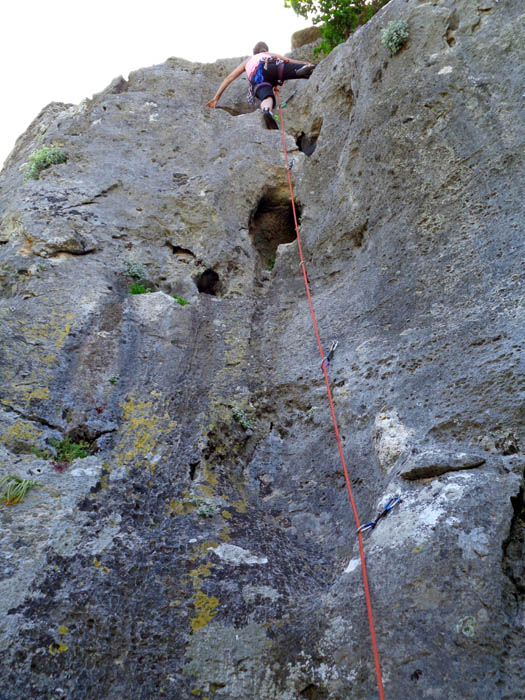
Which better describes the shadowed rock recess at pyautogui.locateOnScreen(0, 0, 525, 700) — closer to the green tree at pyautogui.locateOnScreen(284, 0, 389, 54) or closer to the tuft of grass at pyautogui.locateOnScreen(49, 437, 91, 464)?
the tuft of grass at pyautogui.locateOnScreen(49, 437, 91, 464)

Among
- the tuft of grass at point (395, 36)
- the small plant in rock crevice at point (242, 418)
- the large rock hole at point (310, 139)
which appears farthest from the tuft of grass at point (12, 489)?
the large rock hole at point (310, 139)

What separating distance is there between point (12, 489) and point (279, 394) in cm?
299

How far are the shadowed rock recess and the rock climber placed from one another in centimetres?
117

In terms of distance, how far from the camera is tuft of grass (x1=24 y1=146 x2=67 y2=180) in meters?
8.59

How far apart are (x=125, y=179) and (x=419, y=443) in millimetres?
6485

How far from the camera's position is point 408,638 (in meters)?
3.48

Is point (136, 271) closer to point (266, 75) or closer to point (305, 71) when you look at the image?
point (266, 75)

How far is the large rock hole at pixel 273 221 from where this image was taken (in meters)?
9.22

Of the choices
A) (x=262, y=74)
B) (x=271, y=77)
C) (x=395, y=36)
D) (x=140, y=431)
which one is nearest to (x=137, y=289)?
(x=140, y=431)

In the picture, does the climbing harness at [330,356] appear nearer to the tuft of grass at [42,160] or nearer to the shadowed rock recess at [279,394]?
the shadowed rock recess at [279,394]

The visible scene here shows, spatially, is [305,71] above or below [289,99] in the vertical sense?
above

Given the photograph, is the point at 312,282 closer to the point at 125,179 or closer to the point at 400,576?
the point at 125,179

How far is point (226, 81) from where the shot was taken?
10875 millimetres

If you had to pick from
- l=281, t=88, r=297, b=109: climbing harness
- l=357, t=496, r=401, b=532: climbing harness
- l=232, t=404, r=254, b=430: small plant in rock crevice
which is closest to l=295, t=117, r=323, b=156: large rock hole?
l=281, t=88, r=297, b=109: climbing harness
